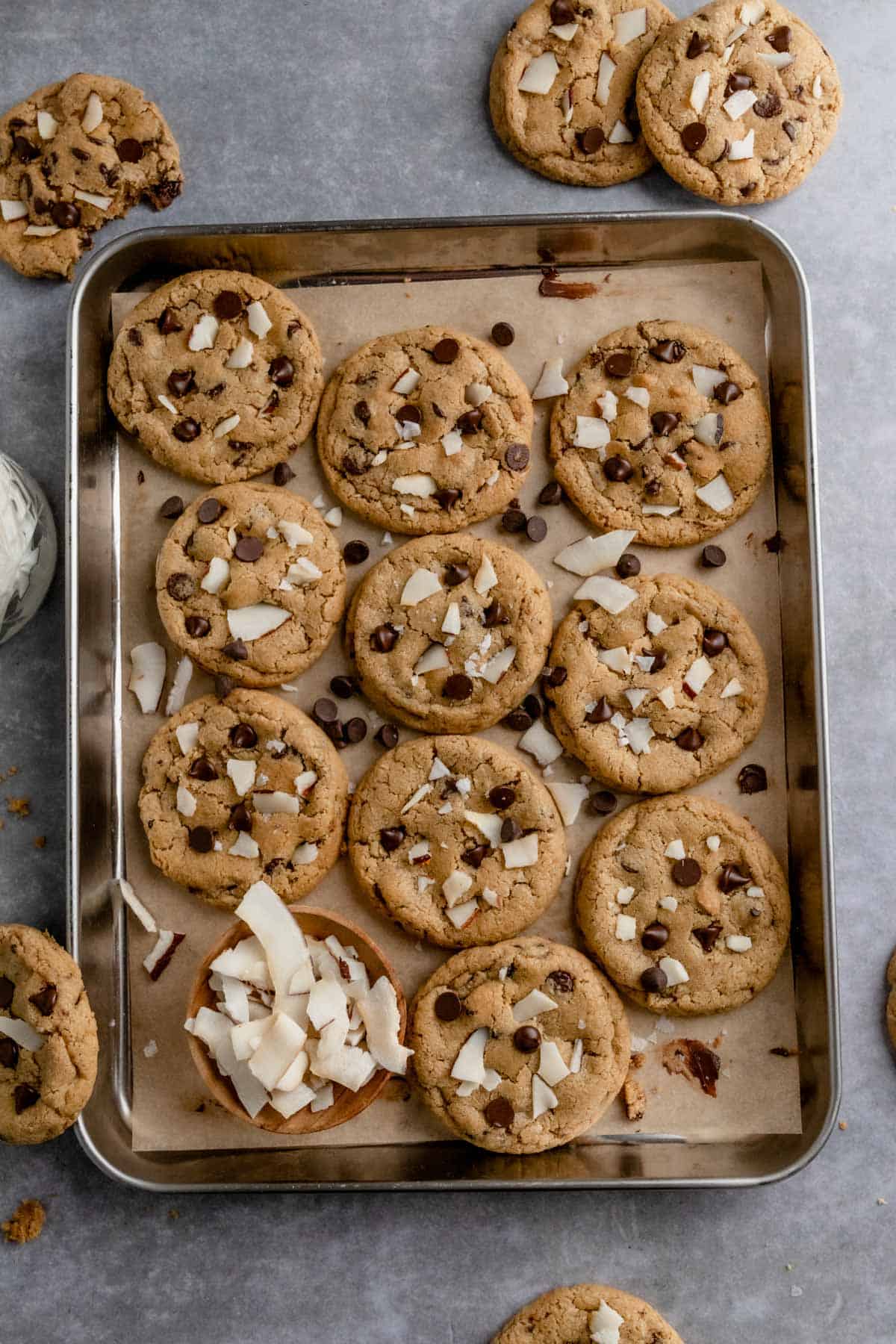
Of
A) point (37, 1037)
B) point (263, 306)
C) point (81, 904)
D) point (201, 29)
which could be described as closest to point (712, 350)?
point (263, 306)

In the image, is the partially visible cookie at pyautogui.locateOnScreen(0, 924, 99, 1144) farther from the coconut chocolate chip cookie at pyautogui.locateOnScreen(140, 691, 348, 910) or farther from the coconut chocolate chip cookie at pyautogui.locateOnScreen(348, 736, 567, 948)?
the coconut chocolate chip cookie at pyautogui.locateOnScreen(348, 736, 567, 948)

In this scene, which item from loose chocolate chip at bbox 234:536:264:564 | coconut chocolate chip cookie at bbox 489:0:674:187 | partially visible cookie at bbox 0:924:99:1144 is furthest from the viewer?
coconut chocolate chip cookie at bbox 489:0:674:187

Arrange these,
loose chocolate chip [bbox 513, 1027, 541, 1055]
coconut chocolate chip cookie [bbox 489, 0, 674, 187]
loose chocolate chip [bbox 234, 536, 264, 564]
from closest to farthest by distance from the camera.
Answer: loose chocolate chip [bbox 513, 1027, 541, 1055], loose chocolate chip [bbox 234, 536, 264, 564], coconut chocolate chip cookie [bbox 489, 0, 674, 187]

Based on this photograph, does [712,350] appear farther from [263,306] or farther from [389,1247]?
[389,1247]

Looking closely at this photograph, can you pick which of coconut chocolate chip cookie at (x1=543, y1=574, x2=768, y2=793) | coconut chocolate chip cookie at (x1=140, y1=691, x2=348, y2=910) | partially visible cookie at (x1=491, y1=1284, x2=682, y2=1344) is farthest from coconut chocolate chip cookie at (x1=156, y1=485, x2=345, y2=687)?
partially visible cookie at (x1=491, y1=1284, x2=682, y2=1344)

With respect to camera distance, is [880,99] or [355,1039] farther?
[880,99]

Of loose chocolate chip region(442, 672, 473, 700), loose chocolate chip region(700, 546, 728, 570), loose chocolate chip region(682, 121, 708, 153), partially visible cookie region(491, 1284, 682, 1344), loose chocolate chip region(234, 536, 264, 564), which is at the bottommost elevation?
partially visible cookie region(491, 1284, 682, 1344)
